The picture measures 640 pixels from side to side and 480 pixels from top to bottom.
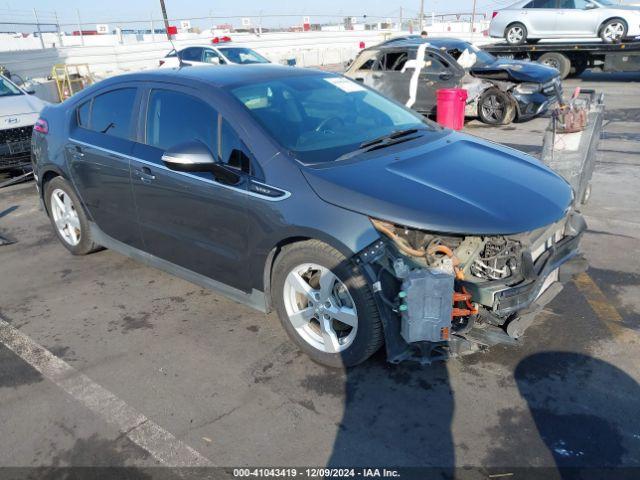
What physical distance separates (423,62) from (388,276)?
30.3 feet

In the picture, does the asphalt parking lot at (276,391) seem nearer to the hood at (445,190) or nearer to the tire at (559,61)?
the hood at (445,190)

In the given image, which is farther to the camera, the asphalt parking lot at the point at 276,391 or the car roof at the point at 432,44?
the car roof at the point at 432,44

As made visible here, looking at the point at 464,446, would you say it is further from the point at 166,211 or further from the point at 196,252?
the point at 166,211

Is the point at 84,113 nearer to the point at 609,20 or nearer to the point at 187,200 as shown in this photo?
the point at 187,200

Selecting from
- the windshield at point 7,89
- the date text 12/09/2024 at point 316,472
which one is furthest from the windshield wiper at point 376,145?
the windshield at point 7,89

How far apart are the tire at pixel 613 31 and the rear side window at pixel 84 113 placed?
53.9ft

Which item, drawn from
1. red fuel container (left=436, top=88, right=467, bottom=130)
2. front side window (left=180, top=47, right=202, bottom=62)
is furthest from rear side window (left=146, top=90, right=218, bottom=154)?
front side window (left=180, top=47, right=202, bottom=62)

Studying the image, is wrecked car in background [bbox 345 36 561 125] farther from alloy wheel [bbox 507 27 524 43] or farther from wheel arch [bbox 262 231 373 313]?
wheel arch [bbox 262 231 373 313]

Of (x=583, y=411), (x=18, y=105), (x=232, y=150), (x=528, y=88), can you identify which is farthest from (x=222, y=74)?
(x=528, y=88)

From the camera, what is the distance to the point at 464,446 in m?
2.70

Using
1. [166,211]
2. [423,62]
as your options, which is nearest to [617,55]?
[423,62]

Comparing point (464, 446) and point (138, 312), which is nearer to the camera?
point (464, 446)

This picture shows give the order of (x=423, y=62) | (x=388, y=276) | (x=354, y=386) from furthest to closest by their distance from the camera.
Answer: (x=423, y=62)
(x=354, y=386)
(x=388, y=276)

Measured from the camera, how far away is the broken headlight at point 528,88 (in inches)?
405
